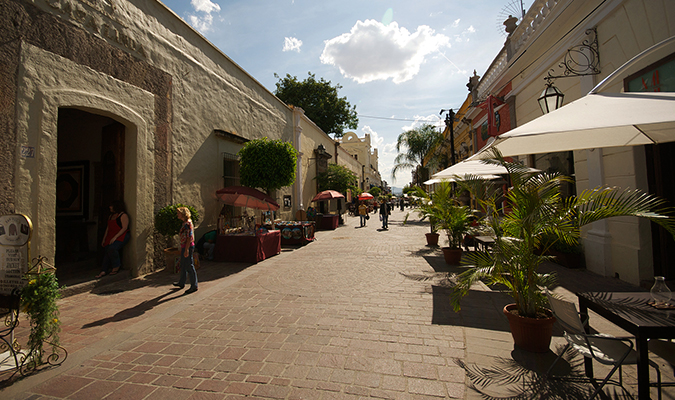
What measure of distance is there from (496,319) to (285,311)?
9.63 feet

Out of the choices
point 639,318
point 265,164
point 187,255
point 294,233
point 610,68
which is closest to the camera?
point 639,318

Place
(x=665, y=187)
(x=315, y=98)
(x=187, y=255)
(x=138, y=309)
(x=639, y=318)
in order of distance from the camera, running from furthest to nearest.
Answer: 1. (x=315, y=98)
2. (x=187, y=255)
3. (x=665, y=187)
4. (x=138, y=309)
5. (x=639, y=318)

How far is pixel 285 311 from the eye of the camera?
462 centimetres

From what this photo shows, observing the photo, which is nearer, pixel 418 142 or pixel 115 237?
pixel 115 237

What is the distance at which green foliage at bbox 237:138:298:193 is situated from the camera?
10000 millimetres

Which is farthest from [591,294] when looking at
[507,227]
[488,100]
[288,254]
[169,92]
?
[488,100]

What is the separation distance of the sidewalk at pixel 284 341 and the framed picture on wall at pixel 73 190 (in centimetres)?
359

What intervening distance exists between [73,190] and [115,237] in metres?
3.06

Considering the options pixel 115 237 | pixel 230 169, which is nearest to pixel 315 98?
pixel 230 169

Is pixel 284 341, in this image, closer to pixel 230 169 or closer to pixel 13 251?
pixel 13 251

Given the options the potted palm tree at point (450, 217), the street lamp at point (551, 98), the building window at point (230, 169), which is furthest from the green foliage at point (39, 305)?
the street lamp at point (551, 98)

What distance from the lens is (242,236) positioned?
28.1 ft

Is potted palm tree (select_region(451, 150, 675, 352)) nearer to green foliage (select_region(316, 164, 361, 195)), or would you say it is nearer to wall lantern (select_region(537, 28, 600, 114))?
wall lantern (select_region(537, 28, 600, 114))

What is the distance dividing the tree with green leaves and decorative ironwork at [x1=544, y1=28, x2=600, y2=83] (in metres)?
23.7
